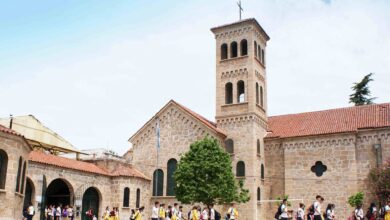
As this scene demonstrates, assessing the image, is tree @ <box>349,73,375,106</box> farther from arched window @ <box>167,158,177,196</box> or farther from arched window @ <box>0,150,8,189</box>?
arched window @ <box>0,150,8,189</box>

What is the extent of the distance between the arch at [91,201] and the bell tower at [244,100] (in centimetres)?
1171

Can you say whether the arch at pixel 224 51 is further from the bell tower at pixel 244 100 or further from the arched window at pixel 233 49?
the arched window at pixel 233 49

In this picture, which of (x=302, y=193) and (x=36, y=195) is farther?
(x=302, y=193)

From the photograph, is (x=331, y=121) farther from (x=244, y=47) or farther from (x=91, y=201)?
(x=91, y=201)

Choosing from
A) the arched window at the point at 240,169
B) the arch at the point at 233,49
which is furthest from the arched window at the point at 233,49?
the arched window at the point at 240,169

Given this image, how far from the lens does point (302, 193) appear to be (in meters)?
37.9

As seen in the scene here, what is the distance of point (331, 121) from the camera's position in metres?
39.8

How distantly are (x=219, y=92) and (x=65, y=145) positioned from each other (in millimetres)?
16270

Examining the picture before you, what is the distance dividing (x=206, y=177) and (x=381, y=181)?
43.4ft

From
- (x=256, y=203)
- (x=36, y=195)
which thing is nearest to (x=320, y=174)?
(x=256, y=203)

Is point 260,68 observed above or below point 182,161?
above

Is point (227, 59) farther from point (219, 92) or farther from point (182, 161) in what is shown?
point (182, 161)

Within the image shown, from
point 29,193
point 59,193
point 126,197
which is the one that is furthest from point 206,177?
point 59,193

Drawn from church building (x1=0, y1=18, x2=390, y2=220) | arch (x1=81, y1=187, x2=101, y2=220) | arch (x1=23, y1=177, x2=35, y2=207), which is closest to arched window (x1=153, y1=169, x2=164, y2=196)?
church building (x1=0, y1=18, x2=390, y2=220)
